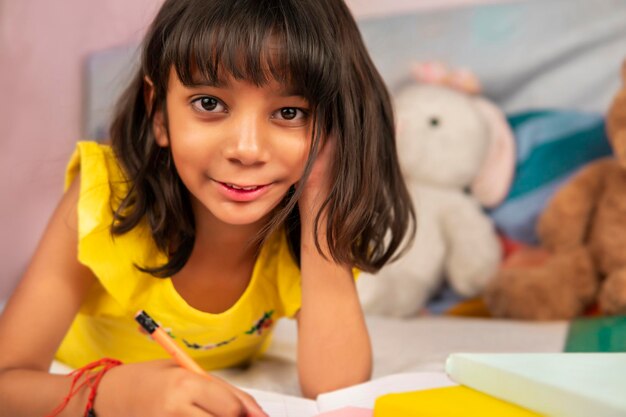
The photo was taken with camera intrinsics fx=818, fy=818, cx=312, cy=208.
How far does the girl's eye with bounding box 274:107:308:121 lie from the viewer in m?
0.72

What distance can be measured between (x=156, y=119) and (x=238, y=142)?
17cm

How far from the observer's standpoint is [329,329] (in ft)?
2.81

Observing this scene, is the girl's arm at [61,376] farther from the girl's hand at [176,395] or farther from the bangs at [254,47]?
the bangs at [254,47]

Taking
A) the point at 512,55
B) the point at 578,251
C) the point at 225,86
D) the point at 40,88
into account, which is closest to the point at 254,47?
the point at 225,86

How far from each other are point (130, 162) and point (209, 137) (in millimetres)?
174

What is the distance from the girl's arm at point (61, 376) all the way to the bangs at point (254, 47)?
242mm

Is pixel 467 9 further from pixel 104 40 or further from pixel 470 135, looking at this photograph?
pixel 104 40

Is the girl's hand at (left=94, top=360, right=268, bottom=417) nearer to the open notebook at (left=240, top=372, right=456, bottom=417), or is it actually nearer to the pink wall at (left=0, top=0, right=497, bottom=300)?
the open notebook at (left=240, top=372, right=456, bottom=417)

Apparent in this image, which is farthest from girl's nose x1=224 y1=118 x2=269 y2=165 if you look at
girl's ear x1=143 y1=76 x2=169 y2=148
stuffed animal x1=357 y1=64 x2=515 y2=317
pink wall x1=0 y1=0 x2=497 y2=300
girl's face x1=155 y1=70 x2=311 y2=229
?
pink wall x1=0 y1=0 x2=497 y2=300

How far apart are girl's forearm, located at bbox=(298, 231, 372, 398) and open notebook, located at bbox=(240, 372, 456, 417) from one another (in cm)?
5

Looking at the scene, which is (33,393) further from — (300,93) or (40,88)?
(40,88)

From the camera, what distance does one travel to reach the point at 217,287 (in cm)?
91

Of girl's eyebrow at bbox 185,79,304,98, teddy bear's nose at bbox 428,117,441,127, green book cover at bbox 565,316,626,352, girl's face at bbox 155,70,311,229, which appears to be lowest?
green book cover at bbox 565,316,626,352

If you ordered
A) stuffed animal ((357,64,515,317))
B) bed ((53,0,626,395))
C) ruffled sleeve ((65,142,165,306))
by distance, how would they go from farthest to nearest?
stuffed animal ((357,64,515,317)) < bed ((53,0,626,395)) < ruffled sleeve ((65,142,165,306))
